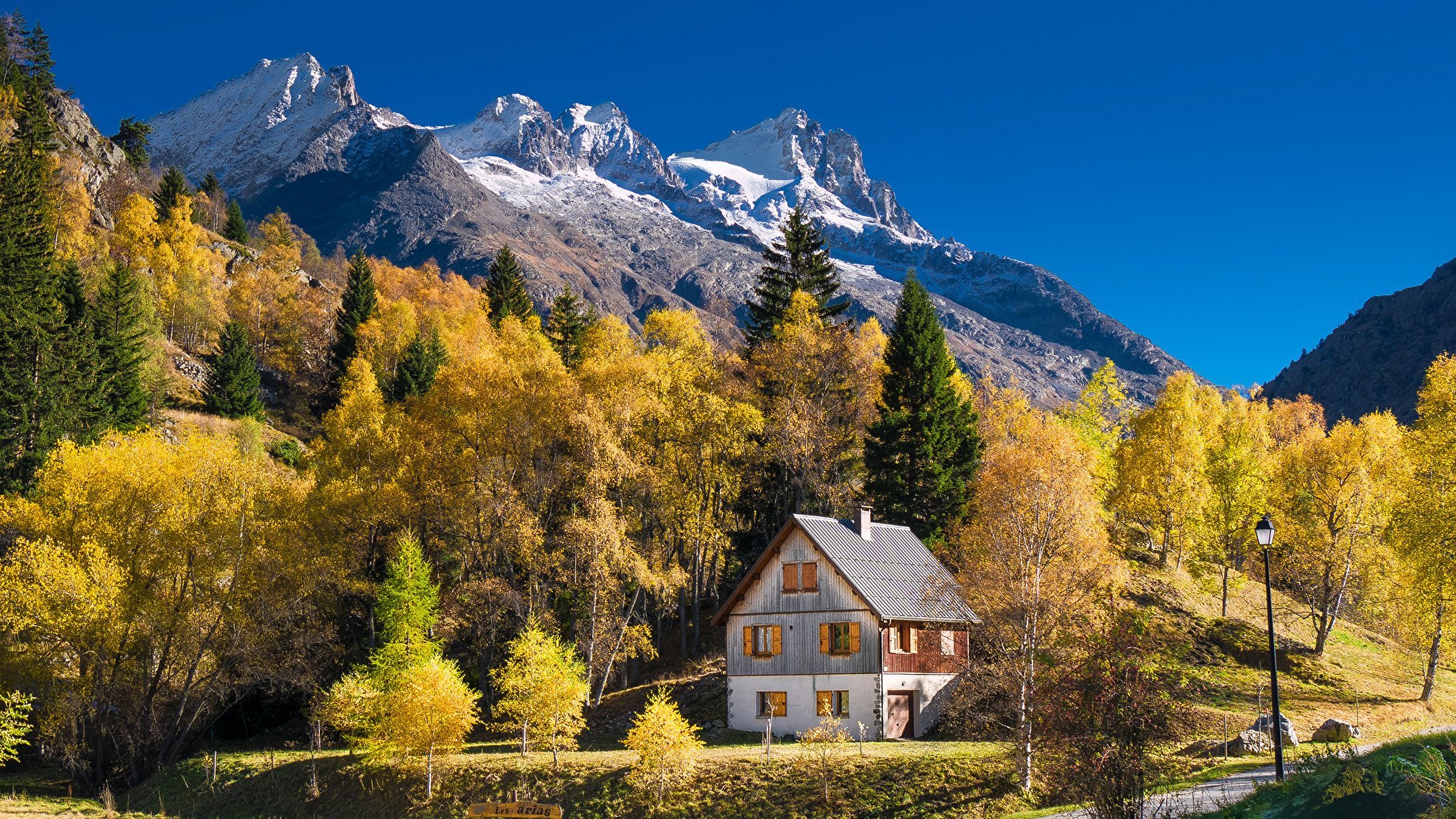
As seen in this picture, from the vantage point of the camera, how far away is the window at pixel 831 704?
39.0 m

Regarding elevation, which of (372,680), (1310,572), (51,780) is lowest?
(51,780)

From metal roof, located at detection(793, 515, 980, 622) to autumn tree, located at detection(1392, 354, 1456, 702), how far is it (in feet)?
54.1

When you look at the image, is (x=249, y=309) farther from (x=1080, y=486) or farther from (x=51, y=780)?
(x=1080, y=486)

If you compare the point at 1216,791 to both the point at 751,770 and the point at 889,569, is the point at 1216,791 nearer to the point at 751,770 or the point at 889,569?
the point at 751,770

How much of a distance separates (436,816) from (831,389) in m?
31.3

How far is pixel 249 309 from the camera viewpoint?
318 feet

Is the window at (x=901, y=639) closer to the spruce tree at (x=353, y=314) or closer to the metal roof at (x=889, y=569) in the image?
the metal roof at (x=889, y=569)

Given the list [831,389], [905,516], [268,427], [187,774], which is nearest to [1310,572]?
[905,516]

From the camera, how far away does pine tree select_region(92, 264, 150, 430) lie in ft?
203

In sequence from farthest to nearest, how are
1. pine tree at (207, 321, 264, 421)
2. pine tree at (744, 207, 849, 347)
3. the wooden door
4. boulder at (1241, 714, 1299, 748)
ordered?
pine tree at (207, 321, 264, 421), pine tree at (744, 207, 849, 347), the wooden door, boulder at (1241, 714, 1299, 748)

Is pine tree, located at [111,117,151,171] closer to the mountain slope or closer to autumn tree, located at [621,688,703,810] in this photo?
autumn tree, located at [621,688,703,810]

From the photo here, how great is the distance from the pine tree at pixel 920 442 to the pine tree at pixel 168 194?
89191 millimetres

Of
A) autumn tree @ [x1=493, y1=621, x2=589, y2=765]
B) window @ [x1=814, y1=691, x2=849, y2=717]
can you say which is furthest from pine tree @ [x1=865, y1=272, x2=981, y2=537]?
autumn tree @ [x1=493, y1=621, x2=589, y2=765]

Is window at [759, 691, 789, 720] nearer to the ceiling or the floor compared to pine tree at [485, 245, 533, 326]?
nearer to the floor
